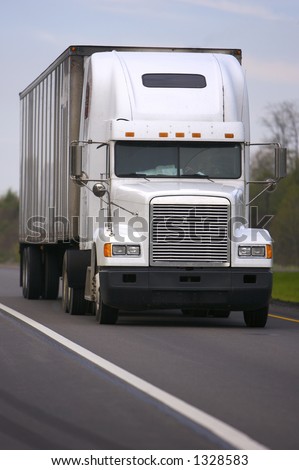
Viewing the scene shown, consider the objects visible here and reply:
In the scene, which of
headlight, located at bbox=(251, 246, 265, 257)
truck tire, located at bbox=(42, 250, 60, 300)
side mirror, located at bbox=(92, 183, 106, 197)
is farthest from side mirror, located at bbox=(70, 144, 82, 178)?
truck tire, located at bbox=(42, 250, 60, 300)

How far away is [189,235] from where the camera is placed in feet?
67.7

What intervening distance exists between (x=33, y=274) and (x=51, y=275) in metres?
0.70

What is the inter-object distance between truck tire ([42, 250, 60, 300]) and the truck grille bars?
8.77 meters

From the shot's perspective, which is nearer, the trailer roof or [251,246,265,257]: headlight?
[251,246,265,257]: headlight

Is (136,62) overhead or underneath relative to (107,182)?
overhead

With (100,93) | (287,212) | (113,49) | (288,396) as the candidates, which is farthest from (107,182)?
(287,212)

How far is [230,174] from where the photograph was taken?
21.7m

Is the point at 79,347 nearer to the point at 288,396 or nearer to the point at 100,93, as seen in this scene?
the point at 288,396

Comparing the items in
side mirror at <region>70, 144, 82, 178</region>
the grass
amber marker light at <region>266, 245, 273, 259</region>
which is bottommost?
the grass

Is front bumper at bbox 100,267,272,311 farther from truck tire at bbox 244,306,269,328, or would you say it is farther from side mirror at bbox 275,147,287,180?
side mirror at bbox 275,147,287,180

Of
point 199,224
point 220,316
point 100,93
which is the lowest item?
point 220,316

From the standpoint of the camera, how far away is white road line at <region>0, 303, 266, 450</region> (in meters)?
9.39

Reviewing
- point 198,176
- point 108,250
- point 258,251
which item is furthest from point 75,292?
point 258,251

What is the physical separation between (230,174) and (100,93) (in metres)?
2.55
